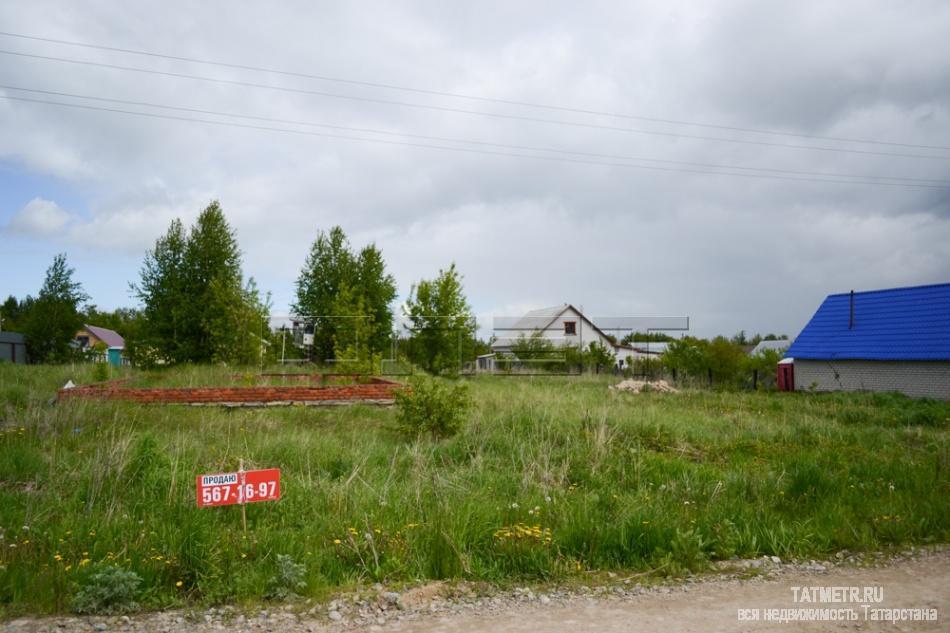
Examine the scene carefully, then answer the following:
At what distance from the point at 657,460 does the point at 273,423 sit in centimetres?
747

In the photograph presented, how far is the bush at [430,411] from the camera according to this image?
34.0 ft

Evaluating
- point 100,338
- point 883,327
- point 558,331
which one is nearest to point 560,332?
point 558,331

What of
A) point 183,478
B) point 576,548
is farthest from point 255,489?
point 576,548

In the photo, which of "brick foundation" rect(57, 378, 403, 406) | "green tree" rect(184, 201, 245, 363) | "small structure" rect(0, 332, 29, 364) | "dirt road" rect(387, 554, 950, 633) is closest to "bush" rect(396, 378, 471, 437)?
"brick foundation" rect(57, 378, 403, 406)

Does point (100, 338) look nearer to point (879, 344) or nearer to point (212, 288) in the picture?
point (212, 288)

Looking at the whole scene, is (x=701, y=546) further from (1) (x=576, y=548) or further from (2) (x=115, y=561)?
(2) (x=115, y=561)

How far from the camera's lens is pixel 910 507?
6289 mm

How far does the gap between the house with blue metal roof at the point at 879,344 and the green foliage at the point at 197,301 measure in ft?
81.4

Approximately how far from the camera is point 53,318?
112ft

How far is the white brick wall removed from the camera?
2205 cm

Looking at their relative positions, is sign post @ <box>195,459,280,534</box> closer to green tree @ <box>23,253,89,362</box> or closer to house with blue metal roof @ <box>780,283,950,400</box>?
house with blue metal roof @ <box>780,283,950,400</box>

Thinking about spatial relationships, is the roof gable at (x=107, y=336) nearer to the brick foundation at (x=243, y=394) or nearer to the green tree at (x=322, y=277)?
the green tree at (x=322, y=277)

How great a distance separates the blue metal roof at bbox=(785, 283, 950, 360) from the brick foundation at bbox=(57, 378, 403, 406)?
20.5 m

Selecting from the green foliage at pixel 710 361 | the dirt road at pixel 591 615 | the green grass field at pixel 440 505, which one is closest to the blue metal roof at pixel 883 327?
the green foliage at pixel 710 361
